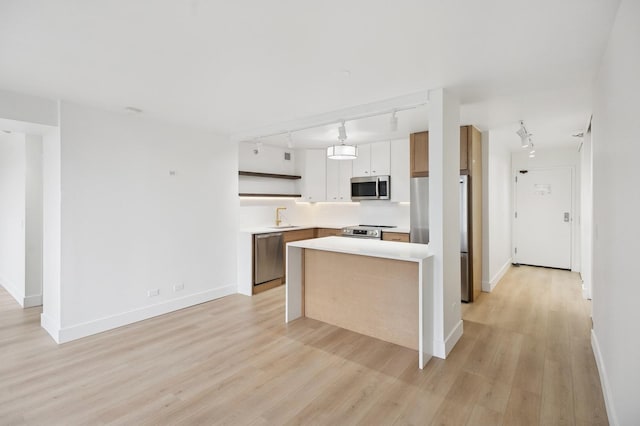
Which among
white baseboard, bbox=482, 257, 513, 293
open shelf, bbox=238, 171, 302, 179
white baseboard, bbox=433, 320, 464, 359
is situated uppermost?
open shelf, bbox=238, 171, 302, 179

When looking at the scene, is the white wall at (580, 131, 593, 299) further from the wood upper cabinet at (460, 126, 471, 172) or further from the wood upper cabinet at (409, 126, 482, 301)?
the wood upper cabinet at (460, 126, 471, 172)

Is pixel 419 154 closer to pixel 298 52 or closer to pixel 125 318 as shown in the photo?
pixel 298 52

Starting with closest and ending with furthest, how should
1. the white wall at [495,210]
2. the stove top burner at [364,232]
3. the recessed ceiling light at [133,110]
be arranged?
the recessed ceiling light at [133,110] < the white wall at [495,210] < the stove top burner at [364,232]

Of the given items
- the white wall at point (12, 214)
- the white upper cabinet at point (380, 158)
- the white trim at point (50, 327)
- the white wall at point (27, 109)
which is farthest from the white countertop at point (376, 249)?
the white wall at point (12, 214)

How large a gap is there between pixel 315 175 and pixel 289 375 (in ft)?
13.9

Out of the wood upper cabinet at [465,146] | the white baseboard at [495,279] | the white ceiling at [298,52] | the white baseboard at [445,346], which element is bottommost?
the white baseboard at [445,346]

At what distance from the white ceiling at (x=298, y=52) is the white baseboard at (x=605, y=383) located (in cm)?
231

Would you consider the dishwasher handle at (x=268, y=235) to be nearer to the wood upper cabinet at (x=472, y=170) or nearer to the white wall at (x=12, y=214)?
the wood upper cabinet at (x=472, y=170)

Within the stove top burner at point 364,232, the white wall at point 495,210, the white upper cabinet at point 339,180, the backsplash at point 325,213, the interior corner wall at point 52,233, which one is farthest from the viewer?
the white upper cabinet at point 339,180

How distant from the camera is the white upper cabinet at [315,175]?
6.32m

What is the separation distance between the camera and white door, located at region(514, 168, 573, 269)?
6463mm

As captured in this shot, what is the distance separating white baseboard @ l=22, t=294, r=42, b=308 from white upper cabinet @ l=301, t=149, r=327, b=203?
4329 millimetres

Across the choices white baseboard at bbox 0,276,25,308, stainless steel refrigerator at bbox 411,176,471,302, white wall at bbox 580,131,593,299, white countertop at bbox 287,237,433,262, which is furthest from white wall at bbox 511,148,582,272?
white baseboard at bbox 0,276,25,308

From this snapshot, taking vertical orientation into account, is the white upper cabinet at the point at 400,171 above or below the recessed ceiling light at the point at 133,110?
below
